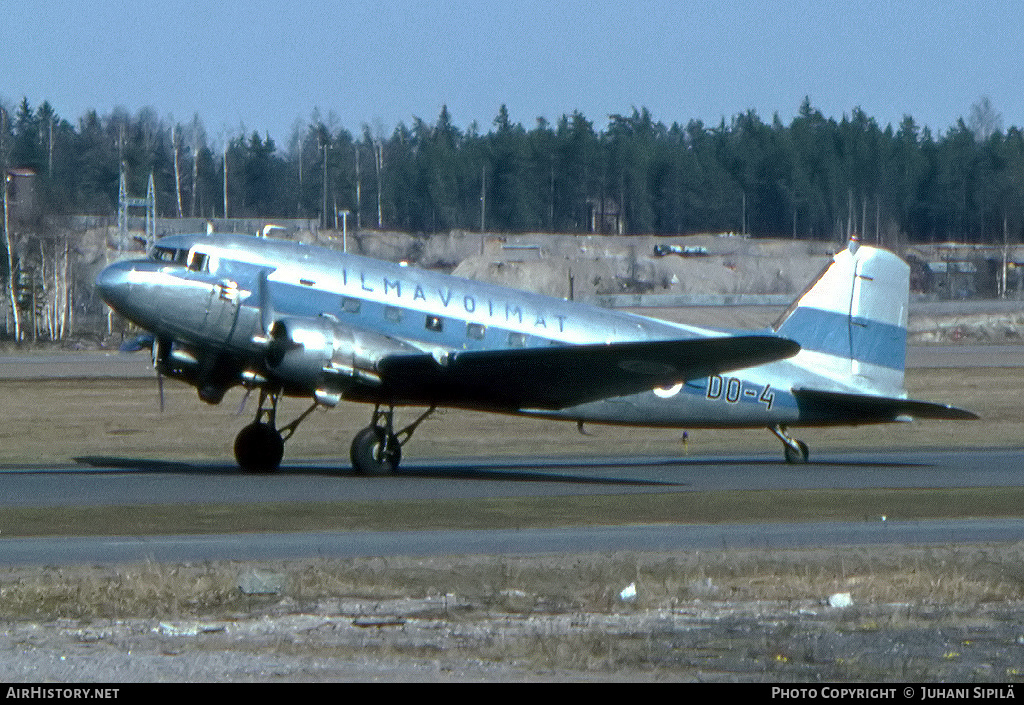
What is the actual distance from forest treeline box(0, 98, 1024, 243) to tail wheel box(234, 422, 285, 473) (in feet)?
384

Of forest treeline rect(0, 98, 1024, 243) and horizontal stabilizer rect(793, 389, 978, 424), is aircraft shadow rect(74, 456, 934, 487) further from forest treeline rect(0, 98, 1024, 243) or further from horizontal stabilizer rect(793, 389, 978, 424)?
forest treeline rect(0, 98, 1024, 243)

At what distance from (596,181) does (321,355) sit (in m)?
141

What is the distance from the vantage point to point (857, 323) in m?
25.6

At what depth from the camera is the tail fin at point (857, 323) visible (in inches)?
1001

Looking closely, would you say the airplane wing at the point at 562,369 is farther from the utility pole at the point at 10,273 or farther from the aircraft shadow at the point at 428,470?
the utility pole at the point at 10,273

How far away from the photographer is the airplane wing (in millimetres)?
21344

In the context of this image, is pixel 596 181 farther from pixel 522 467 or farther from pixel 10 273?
pixel 522 467

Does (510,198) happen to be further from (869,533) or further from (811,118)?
(869,533)

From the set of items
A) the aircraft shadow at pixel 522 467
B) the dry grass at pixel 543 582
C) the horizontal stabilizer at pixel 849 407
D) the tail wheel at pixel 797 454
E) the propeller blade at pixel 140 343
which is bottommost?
the aircraft shadow at pixel 522 467

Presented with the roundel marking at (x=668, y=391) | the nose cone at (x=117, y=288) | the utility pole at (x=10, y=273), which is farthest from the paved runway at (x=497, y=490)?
the utility pole at (x=10, y=273)

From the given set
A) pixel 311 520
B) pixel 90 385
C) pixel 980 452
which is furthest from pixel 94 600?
pixel 90 385

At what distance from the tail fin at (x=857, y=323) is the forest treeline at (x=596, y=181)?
375 feet

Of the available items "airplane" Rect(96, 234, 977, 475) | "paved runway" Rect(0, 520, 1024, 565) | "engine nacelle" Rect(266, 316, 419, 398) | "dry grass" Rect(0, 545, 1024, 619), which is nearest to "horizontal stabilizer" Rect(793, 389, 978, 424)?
"airplane" Rect(96, 234, 977, 475)

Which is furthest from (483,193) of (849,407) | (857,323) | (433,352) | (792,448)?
(433,352)
